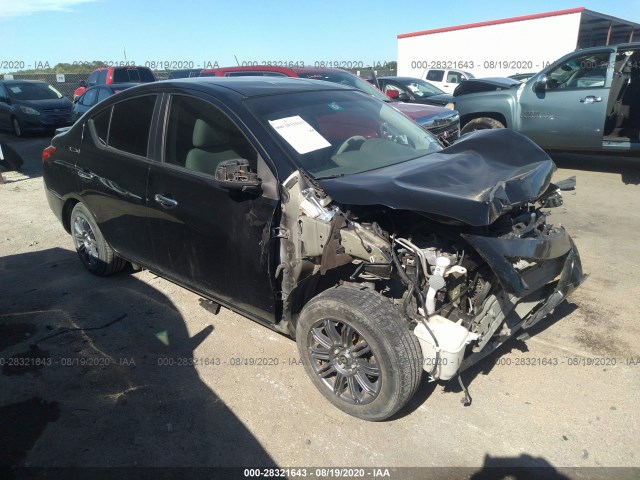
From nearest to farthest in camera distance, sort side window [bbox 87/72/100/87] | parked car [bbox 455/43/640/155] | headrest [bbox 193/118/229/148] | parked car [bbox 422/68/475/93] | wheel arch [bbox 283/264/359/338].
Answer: wheel arch [bbox 283/264/359/338] → headrest [bbox 193/118/229/148] → parked car [bbox 455/43/640/155] → side window [bbox 87/72/100/87] → parked car [bbox 422/68/475/93]

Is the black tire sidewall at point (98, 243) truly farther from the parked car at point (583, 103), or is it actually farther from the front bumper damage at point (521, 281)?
the parked car at point (583, 103)

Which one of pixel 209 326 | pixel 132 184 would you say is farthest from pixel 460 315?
pixel 132 184

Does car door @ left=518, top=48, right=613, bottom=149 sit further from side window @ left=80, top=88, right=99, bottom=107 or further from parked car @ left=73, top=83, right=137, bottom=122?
side window @ left=80, top=88, right=99, bottom=107

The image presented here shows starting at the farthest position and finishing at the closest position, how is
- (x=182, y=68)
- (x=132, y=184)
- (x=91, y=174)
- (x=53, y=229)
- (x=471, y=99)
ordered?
(x=182, y=68) < (x=471, y=99) < (x=53, y=229) < (x=91, y=174) < (x=132, y=184)

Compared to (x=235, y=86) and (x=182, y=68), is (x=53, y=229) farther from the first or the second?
(x=182, y=68)

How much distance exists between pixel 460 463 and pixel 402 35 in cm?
3010

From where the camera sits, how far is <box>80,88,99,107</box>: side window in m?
12.5

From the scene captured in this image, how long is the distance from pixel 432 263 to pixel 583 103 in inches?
263

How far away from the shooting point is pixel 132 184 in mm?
3873

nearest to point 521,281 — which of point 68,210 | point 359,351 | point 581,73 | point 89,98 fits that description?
point 359,351

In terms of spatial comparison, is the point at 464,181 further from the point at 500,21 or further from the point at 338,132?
the point at 500,21

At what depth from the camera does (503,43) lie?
25.0m

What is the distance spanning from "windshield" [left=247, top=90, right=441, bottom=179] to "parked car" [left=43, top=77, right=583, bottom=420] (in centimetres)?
1

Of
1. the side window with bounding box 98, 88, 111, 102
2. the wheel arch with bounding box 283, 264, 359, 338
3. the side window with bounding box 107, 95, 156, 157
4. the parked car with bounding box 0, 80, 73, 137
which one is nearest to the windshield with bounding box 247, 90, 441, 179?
the wheel arch with bounding box 283, 264, 359, 338
